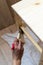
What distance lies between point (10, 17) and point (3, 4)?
15 cm

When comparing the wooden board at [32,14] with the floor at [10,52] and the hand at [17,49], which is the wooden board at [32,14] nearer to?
the hand at [17,49]

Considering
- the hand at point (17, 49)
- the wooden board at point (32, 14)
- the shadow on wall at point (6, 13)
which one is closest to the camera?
the wooden board at point (32, 14)

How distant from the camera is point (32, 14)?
0.68 metres

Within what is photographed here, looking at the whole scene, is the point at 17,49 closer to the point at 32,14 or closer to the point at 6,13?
the point at 32,14

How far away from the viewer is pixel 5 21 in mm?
1544

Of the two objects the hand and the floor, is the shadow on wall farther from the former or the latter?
the hand

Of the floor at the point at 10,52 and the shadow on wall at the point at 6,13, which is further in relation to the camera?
the shadow on wall at the point at 6,13

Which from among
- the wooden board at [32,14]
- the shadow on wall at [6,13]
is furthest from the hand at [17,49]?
the shadow on wall at [6,13]

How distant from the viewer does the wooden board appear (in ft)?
2.02

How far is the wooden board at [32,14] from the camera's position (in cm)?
62

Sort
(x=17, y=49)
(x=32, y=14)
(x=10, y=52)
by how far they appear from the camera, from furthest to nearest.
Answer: (x=10, y=52)
(x=17, y=49)
(x=32, y=14)

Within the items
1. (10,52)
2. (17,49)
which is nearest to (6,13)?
(10,52)

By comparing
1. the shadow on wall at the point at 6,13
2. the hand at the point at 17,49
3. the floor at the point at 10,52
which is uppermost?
the hand at the point at 17,49

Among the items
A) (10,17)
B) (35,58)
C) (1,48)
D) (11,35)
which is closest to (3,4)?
(10,17)
